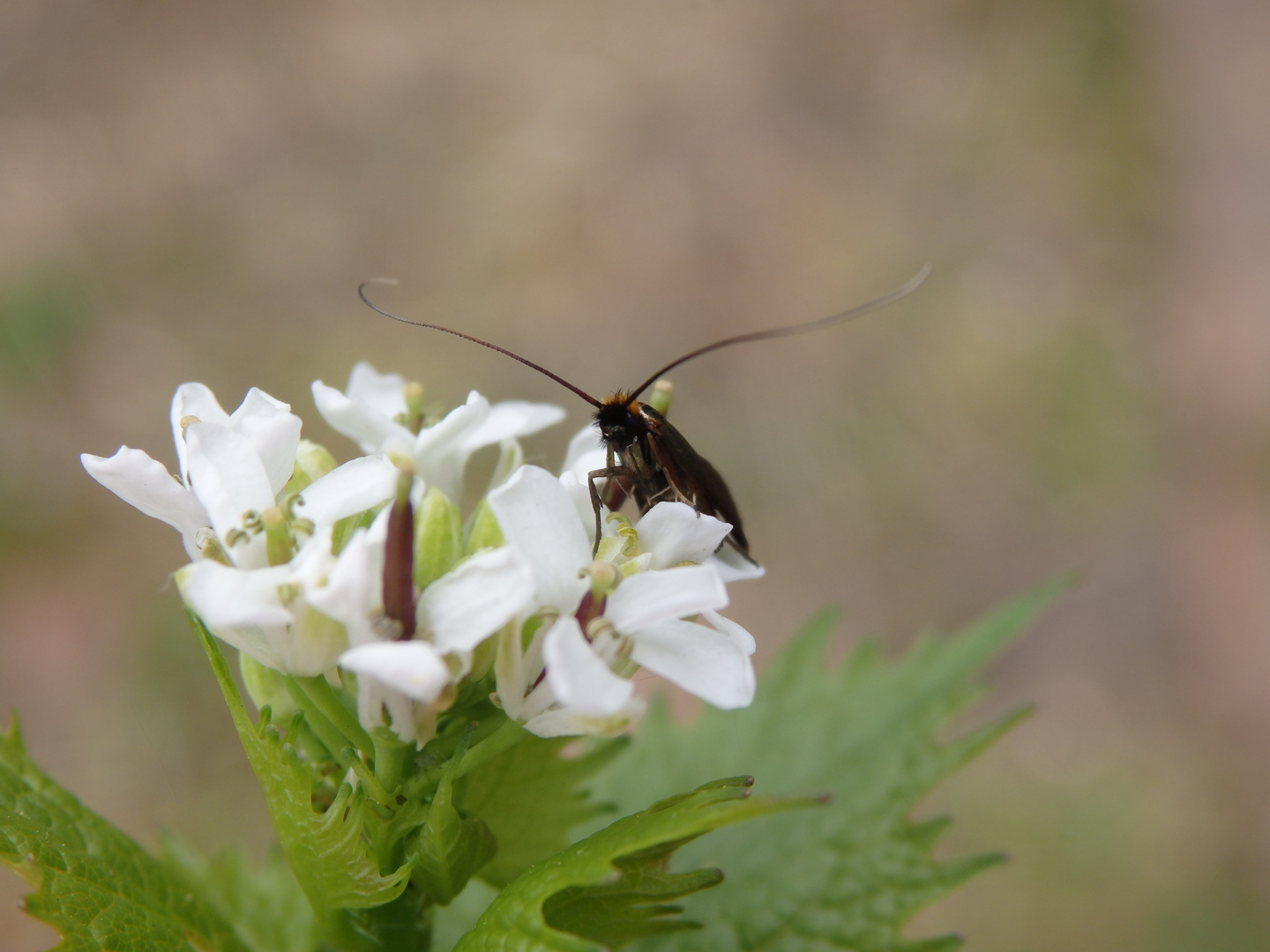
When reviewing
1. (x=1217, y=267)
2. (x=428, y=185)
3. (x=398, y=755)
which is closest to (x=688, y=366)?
(x=428, y=185)

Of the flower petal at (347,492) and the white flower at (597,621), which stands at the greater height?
the flower petal at (347,492)

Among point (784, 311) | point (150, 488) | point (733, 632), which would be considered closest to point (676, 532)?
point (733, 632)

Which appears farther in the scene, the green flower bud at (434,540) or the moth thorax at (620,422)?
the moth thorax at (620,422)

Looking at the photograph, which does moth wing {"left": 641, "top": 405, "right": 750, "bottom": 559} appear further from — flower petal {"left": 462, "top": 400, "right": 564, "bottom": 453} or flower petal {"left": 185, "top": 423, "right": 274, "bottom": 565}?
flower petal {"left": 185, "top": 423, "right": 274, "bottom": 565}

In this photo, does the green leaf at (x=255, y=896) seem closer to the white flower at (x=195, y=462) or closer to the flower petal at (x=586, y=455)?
the white flower at (x=195, y=462)

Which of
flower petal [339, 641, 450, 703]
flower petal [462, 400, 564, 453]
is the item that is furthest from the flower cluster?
flower petal [462, 400, 564, 453]

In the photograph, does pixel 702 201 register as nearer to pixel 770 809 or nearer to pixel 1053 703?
pixel 1053 703

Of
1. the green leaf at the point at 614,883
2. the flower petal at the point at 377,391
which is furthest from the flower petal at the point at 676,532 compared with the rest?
the flower petal at the point at 377,391
